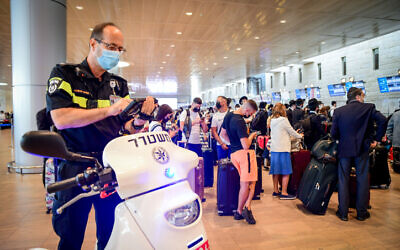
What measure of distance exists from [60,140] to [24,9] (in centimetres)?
658

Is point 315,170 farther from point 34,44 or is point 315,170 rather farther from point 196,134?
point 34,44

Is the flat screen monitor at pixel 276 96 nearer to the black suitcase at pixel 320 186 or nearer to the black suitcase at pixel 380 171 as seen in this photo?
the black suitcase at pixel 380 171

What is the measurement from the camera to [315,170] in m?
3.82

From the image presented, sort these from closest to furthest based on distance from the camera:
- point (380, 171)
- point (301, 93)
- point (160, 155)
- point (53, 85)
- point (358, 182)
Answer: point (160, 155), point (53, 85), point (358, 182), point (380, 171), point (301, 93)

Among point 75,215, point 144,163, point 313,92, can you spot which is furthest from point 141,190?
point 313,92

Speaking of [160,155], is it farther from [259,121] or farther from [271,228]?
[259,121]

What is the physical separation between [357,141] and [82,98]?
363 centimetres

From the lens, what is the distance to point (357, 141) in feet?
11.4

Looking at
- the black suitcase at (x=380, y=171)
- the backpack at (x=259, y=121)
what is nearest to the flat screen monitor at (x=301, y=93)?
the backpack at (x=259, y=121)

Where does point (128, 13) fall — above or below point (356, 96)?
above

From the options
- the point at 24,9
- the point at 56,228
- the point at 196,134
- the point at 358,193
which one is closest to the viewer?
the point at 56,228

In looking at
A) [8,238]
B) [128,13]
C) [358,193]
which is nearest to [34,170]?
[8,238]

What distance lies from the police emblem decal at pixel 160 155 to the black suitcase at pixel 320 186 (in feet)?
11.2

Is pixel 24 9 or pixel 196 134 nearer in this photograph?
pixel 196 134
